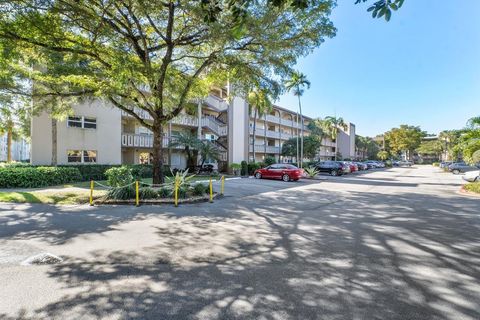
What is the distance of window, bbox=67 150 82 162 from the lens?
2095cm

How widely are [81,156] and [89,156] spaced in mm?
616

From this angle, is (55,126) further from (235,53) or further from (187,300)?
(187,300)

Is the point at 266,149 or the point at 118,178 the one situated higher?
the point at 266,149

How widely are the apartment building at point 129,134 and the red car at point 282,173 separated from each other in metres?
6.53

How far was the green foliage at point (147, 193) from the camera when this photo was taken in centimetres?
1130

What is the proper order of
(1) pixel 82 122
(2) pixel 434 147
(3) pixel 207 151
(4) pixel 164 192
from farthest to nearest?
(2) pixel 434 147
(3) pixel 207 151
(1) pixel 82 122
(4) pixel 164 192

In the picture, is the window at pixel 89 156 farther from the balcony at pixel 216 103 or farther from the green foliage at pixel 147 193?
the balcony at pixel 216 103

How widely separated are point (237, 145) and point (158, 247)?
25609mm

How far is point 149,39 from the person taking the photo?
1223 cm

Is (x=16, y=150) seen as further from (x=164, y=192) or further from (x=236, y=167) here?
(x=164, y=192)

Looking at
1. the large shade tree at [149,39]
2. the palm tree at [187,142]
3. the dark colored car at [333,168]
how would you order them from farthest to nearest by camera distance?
the dark colored car at [333,168], the palm tree at [187,142], the large shade tree at [149,39]

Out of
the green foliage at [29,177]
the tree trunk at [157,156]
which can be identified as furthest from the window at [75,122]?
the tree trunk at [157,156]

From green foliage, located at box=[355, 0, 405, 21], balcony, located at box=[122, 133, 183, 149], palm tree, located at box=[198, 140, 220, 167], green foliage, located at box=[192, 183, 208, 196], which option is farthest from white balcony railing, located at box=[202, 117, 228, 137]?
green foliage, located at box=[355, 0, 405, 21]

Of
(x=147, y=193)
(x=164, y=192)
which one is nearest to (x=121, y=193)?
(x=147, y=193)
